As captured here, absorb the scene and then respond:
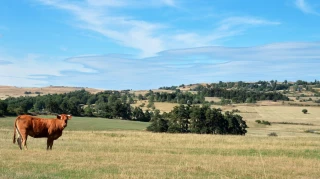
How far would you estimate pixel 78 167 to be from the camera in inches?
570

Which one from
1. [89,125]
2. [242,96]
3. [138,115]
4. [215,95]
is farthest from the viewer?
[215,95]

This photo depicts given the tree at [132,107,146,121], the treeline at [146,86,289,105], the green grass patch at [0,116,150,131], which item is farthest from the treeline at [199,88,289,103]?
the green grass patch at [0,116,150,131]

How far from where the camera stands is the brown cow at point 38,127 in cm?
2127

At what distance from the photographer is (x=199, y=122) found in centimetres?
8169

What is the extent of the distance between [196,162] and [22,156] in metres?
7.25

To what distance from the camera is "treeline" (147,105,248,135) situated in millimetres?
80438

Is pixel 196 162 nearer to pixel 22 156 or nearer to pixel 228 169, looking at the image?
pixel 228 169

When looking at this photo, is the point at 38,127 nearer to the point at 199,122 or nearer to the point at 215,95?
the point at 199,122

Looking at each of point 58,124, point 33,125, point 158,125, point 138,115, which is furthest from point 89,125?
point 33,125

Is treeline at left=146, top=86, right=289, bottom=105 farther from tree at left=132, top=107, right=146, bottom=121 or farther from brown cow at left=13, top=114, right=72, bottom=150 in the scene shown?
brown cow at left=13, top=114, right=72, bottom=150

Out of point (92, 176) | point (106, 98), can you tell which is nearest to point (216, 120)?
point (92, 176)

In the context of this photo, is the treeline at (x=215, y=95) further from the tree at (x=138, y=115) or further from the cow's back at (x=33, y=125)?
the cow's back at (x=33, y=125)

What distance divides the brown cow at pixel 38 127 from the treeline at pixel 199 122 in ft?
188

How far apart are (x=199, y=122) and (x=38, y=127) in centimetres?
6165
